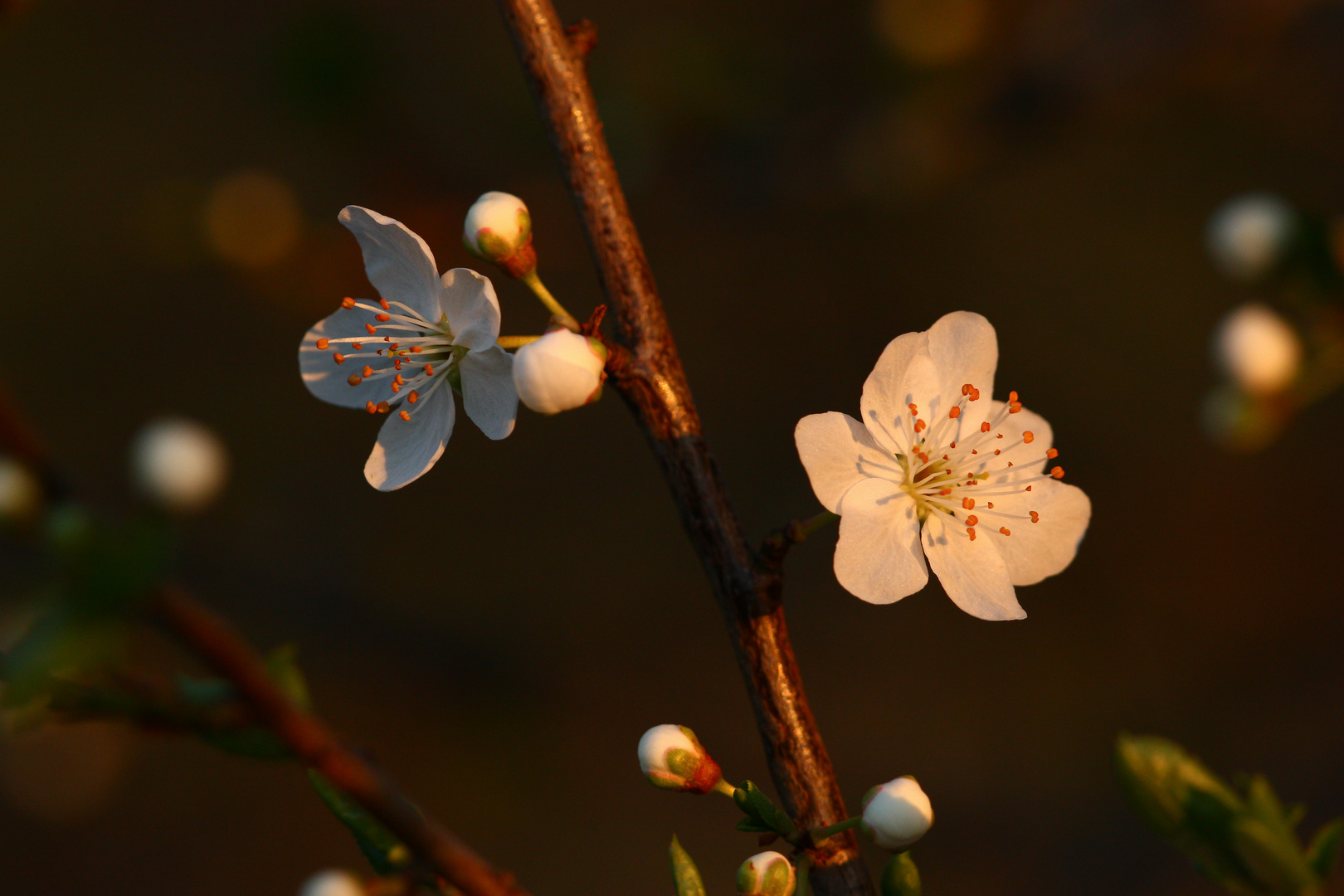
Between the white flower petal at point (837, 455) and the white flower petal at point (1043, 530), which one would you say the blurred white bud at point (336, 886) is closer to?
the white flower petal at point (837, 455)

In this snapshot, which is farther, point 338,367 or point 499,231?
point 338,367

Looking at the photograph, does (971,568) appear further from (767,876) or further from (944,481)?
(767,876)

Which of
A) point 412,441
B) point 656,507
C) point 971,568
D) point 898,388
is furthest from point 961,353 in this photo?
point 656,507

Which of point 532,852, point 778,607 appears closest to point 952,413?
point 778,607

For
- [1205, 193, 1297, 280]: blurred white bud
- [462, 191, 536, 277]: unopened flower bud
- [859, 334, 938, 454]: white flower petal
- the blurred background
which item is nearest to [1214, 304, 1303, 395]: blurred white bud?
[1205, 193, 1297, 280]: blurred white bud

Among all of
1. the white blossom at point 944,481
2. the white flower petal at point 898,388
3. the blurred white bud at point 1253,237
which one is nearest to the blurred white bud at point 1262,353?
the blurred white bud at point 1253,237

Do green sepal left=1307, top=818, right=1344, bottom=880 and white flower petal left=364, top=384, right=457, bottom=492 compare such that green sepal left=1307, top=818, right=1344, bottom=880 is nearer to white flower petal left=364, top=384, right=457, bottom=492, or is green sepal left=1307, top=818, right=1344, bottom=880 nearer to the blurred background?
white flower petal left=364, top=384, right=457, bottom=492
